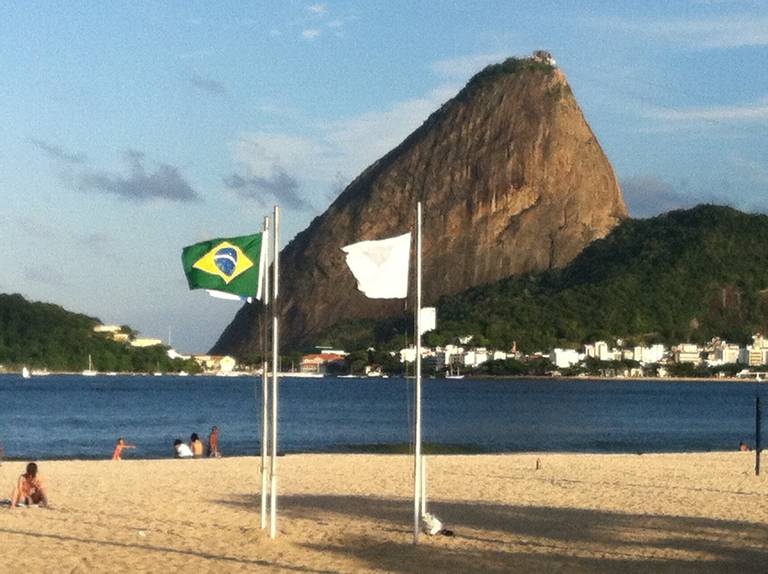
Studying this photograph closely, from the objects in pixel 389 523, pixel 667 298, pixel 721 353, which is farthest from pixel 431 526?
pixel 721 353

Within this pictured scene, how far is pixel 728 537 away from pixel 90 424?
5300cm

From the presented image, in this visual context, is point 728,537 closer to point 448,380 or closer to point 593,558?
point 593,558

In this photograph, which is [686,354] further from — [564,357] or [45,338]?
[45,338]

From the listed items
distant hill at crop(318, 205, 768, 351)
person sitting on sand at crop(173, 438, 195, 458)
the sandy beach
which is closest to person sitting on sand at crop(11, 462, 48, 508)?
the sandy beach

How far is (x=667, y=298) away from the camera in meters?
188

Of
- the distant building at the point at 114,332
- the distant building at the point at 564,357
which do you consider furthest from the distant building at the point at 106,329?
the distant building at the point at 564,357

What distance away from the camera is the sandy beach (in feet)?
50.3

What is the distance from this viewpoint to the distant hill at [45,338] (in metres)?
182

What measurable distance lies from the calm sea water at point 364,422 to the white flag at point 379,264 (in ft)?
59.9

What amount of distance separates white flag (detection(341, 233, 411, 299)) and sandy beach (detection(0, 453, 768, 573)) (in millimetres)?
2947

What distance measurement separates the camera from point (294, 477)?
27.8 metres

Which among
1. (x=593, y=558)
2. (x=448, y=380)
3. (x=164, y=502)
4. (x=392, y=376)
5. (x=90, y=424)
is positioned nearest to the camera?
(x=593, y=558)

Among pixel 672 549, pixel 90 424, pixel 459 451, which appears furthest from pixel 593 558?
pixel 90 424

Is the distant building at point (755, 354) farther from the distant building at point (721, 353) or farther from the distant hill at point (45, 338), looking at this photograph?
the distant hill at point (45, 338)
